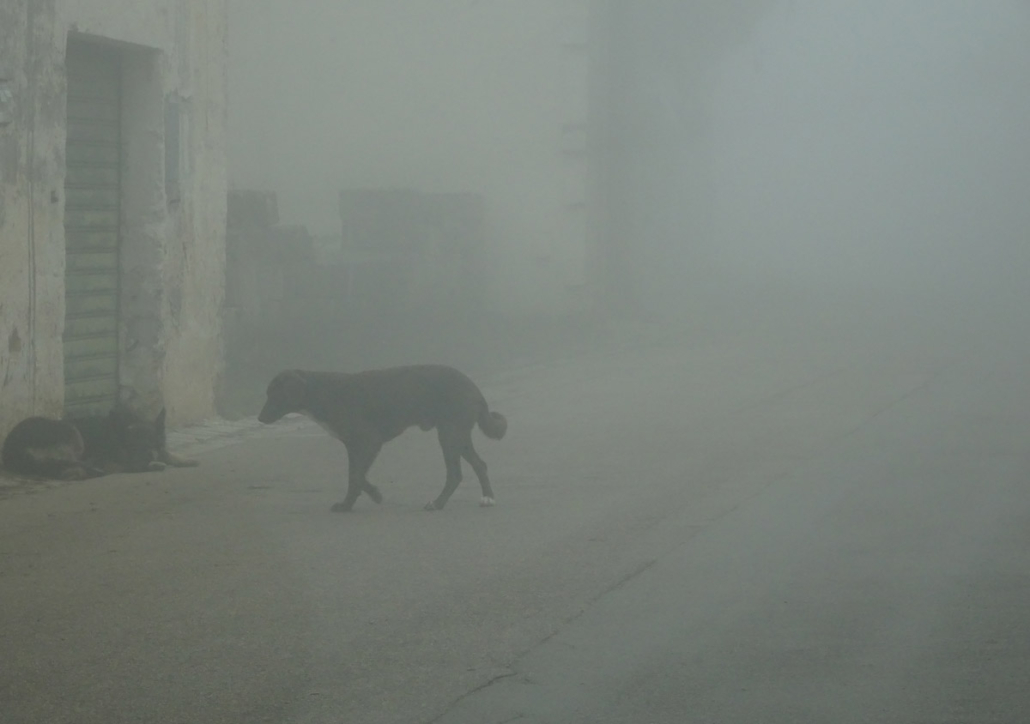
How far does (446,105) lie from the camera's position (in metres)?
23.0

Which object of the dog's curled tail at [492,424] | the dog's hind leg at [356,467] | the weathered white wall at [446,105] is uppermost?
the weathered white wall at [446,105]

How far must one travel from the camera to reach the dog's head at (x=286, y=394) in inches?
338

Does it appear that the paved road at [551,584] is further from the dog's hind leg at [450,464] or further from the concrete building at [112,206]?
the concrete building at [112,206]

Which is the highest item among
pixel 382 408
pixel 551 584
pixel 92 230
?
pixel 92 230

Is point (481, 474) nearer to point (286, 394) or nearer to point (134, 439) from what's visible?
point (286, 394)

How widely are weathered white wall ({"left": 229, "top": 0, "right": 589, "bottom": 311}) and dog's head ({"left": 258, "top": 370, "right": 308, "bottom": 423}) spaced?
14219 millimetres

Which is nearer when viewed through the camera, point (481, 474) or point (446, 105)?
point (481, 474)

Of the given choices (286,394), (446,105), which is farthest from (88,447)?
(446,105)

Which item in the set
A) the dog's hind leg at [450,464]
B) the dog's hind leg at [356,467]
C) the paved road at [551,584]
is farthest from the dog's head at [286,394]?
the dog's hind leg at [450,464]

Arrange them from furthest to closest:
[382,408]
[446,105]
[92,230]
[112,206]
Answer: [446,105]
[112,206]
[92,230]
[382,408]

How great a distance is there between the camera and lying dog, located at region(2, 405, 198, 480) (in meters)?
9.48

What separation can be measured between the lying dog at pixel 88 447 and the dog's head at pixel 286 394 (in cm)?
173

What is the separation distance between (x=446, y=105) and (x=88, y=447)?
13897 mm

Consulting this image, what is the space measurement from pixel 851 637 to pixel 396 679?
1909 mm
